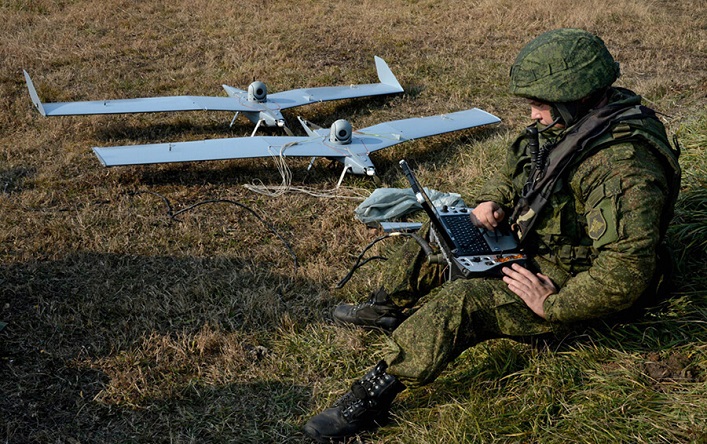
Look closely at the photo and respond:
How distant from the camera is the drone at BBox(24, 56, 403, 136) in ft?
26.5

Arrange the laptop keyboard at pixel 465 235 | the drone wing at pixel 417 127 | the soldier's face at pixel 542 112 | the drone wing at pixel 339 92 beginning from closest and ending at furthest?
the soldier's face at pixel 542 112, the laptop keyboard at pixel 465 235, the drone wing at pixel 417 127, the drone wing at pixel 339 92

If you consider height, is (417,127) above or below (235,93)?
above

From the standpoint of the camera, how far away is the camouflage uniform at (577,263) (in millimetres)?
3230

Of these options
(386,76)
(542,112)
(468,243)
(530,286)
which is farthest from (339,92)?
(530,286)

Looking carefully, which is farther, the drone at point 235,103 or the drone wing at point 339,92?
the drone wing at point 339,92

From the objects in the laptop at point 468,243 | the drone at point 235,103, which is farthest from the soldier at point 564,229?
the drone at point 235,103

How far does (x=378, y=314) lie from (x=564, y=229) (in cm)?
147

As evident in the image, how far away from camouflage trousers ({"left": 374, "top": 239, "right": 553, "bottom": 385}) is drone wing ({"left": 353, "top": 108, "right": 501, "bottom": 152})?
13.0ft

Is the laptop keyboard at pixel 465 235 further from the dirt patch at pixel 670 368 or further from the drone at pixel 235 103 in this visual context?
the drone at pixel 235 103

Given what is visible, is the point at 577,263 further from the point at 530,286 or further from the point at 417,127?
the point at 417,127

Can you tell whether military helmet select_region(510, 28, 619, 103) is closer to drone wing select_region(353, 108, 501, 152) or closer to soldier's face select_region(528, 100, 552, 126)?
soldier's face select_region(528, 100, 552, 126)

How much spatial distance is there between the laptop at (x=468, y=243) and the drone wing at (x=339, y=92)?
490 centimetres

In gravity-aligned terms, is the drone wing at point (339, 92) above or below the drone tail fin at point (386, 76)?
below

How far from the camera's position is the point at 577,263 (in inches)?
146
